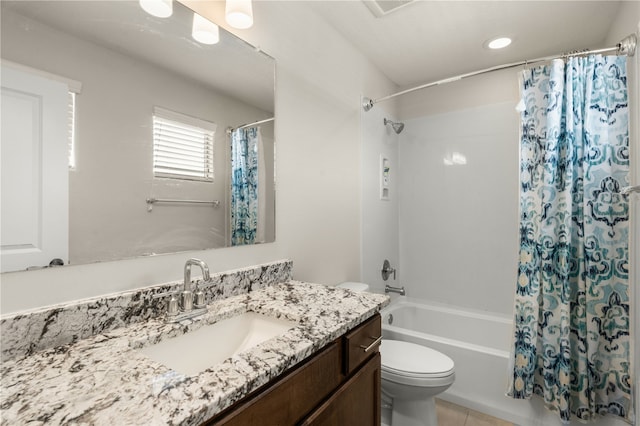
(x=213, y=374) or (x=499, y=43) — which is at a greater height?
(x=499, y=43)

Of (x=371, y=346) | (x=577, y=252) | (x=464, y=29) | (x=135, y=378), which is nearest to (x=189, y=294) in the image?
(x=135, y=378)

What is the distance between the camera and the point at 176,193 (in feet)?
3.62

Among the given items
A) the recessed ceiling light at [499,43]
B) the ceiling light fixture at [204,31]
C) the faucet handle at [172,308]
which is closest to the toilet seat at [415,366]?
the faucet handle at [172,308]

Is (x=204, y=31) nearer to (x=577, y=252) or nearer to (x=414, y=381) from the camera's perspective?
(x=414, y=381)

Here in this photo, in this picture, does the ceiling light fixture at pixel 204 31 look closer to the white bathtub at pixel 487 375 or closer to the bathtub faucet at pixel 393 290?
the white bathtub at pixel 487 375

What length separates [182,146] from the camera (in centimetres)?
112

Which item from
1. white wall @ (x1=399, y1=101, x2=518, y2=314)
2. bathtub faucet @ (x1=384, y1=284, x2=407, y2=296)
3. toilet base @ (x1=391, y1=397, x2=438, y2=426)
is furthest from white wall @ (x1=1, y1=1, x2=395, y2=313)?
white wall @ (x1=399, y1=101, x2=518, y2=314)

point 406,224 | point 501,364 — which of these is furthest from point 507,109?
point 501,364

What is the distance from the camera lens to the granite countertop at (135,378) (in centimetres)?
51

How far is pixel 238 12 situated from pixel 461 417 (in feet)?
8.15

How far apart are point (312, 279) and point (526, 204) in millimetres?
1368

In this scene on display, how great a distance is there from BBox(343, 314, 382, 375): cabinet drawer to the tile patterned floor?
3.78 feet

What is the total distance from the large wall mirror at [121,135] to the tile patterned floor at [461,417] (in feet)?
5.37

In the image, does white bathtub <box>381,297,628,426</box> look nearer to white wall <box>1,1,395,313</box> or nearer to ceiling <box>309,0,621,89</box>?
white wall <box>1,1,395,313</box>
